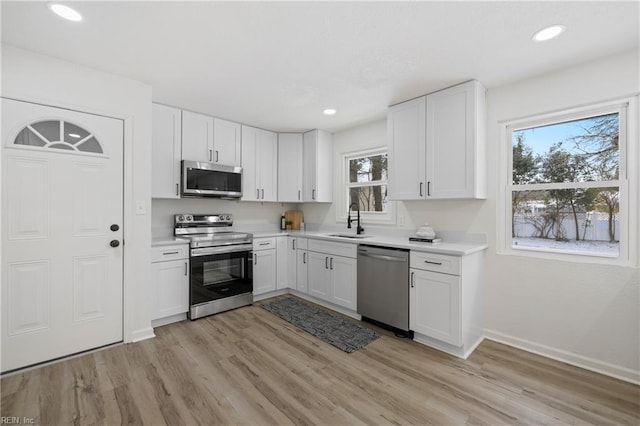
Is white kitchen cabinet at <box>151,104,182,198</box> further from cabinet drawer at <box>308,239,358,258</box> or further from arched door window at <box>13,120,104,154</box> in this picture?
cabinet drawer at <box>308,239,358,258</box>

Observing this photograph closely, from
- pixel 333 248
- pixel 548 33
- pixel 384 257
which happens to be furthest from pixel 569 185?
pixel 333 248

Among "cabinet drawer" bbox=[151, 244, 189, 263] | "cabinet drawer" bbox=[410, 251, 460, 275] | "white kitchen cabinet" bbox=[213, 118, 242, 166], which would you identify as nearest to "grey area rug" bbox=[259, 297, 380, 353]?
"cabinet drawer" bbox=[410, 251, 460, 275]

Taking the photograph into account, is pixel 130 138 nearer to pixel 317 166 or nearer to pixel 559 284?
pixel 317 166

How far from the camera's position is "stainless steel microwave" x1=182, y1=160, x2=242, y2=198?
339 centimetres

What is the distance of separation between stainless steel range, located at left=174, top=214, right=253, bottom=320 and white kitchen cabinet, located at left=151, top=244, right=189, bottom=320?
70mm

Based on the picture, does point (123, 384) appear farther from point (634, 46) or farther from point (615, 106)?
point (634, 46)

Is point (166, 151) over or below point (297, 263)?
over

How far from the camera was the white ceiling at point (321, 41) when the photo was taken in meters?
1.75

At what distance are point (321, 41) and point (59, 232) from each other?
2.55m

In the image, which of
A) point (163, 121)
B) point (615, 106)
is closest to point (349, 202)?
point (163, 121)

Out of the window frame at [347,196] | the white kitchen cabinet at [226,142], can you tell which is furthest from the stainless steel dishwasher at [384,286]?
the white kitchen cabinet at [226,142]

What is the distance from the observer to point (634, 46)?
2123mm

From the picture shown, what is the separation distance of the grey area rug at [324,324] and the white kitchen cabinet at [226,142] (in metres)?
1.94

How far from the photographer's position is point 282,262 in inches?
163
